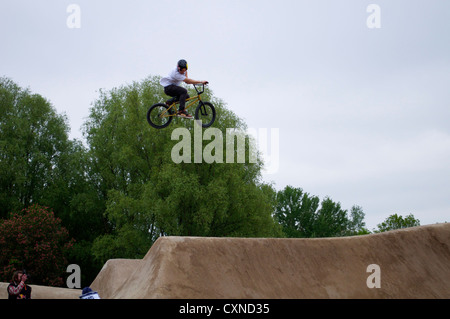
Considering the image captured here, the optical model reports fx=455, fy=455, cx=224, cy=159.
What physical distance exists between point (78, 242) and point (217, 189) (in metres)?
17.3

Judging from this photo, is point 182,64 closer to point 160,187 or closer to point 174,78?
point 174,78

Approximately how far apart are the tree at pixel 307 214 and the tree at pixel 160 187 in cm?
3931

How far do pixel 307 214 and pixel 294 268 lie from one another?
63928 millimetres

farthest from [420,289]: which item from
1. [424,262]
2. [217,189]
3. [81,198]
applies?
[81,198]

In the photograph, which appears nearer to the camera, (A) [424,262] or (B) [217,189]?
(A) [424,262]

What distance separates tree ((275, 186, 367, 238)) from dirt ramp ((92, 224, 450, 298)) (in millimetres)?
59411

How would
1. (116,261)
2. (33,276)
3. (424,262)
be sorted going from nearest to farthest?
1. (424,262)
2. (116,261)
3. (33,276)

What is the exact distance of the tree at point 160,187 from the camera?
32.0m

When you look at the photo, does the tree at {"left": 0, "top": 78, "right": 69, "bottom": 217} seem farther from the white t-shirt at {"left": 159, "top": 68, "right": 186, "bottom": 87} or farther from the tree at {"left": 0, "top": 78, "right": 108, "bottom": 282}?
the white t-shirt at {"left": 159, "top": 68, "right": 186, "bottom": 87}

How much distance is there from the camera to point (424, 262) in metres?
15.3

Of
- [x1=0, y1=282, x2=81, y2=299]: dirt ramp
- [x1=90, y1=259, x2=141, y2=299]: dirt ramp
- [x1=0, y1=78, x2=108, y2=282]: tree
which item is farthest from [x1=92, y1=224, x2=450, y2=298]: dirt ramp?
[x1=0, y1=78, x2=108, y2=282]: tree

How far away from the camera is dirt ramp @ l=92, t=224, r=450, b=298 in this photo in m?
12.1

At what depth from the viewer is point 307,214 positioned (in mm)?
76250
